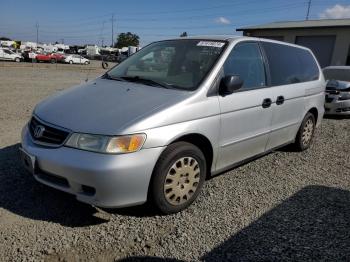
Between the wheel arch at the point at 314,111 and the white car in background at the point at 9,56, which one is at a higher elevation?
the wheel arch at the point at 314,111

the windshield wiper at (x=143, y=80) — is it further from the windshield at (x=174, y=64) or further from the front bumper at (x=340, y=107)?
the front bumper at (x=340, y=107)

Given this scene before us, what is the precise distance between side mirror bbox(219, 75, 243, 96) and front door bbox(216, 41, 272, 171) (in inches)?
3.3

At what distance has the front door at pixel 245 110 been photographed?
146 inches

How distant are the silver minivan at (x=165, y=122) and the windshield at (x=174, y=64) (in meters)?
0.01

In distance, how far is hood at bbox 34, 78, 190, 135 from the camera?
9.71 ft

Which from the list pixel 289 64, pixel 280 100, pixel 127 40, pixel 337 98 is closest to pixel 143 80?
pixel 280 100

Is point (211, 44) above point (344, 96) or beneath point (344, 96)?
above

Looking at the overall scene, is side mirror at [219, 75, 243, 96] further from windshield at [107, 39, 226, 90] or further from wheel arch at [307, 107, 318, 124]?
wheel arch at [307, 107, 318, 124]

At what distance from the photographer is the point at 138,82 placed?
151 inches

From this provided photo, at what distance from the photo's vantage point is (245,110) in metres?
3.88

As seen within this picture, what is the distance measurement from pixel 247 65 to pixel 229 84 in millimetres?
727

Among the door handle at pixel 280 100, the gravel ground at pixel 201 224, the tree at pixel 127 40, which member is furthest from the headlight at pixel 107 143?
the tree at pixel 127 40

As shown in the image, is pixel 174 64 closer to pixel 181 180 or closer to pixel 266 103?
pixel 266 103

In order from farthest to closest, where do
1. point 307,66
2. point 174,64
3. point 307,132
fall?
point 307,132 < point 307,66 < point 174,64
